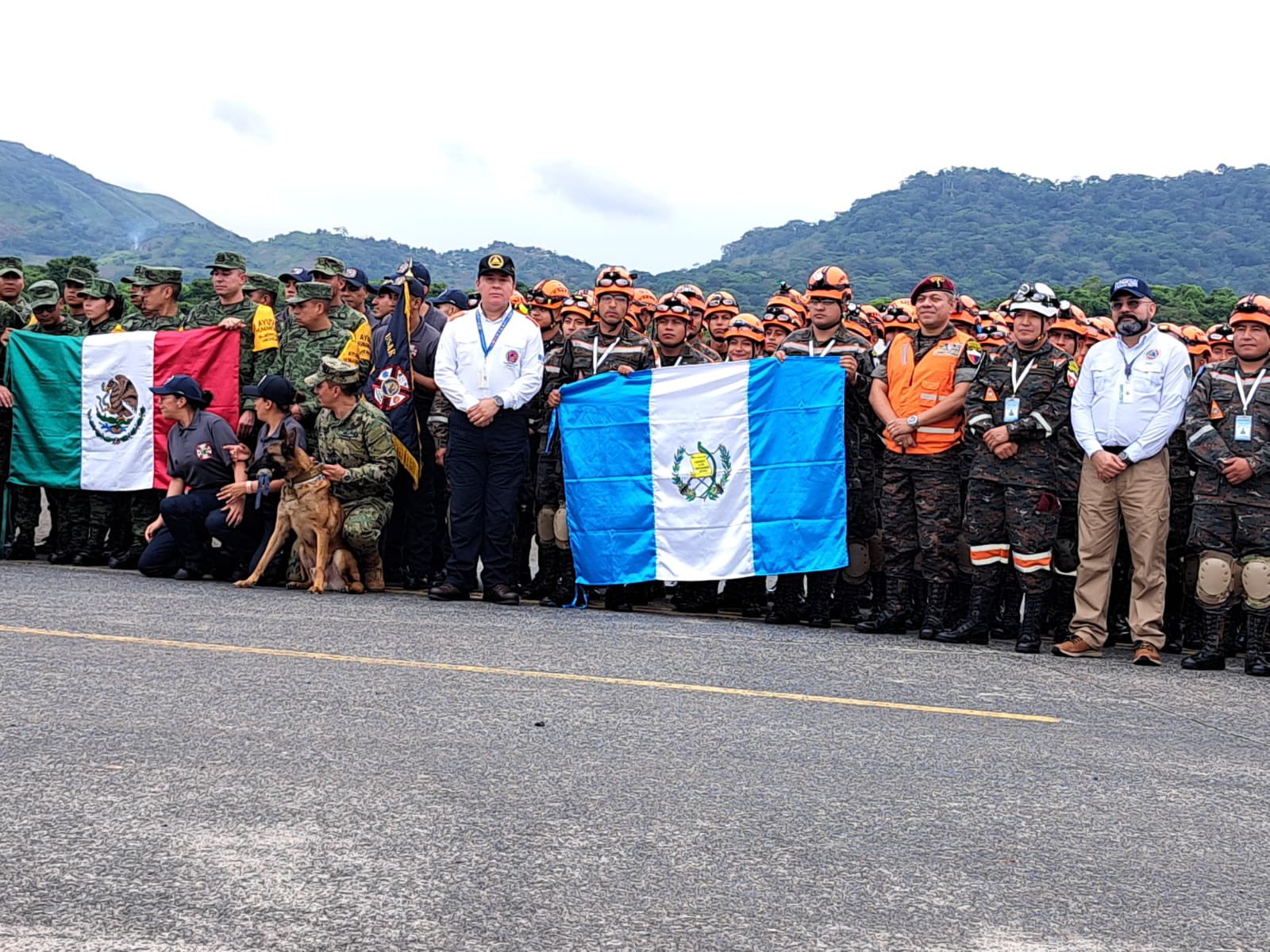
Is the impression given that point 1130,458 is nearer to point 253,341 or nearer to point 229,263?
point 253,341

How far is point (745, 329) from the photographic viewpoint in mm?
11070

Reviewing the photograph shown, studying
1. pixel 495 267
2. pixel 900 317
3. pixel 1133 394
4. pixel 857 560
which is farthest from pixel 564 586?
pixel 1133 394

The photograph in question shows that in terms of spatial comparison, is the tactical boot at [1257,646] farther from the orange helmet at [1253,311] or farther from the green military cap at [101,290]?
the green military cap at [101,290]

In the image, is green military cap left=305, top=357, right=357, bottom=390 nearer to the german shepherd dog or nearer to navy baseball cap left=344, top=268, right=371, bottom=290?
the german shepherd dog

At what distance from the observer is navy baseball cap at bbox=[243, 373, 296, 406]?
1112cm

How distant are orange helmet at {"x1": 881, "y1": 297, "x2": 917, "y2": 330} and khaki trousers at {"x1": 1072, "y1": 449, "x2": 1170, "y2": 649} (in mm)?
1685

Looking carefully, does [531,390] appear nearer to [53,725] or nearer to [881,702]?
[881,702]

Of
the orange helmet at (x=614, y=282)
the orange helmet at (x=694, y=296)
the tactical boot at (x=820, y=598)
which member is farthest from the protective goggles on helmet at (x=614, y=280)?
the tactical boot at (x=820, y=598)

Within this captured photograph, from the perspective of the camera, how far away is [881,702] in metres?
7.02

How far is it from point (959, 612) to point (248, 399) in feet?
19.5

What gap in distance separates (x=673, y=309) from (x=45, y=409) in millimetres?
5861

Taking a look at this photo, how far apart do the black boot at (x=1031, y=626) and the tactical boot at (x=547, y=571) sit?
11.5 feet

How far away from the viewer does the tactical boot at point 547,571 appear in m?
11.0

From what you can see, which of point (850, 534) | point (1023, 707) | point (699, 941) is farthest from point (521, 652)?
point (699, 941)
